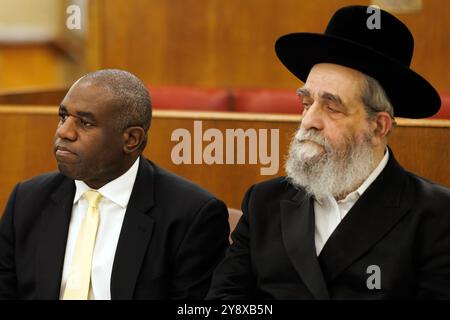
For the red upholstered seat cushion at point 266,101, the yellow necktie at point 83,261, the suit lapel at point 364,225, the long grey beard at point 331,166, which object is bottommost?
the yellow necktie at point 83,261

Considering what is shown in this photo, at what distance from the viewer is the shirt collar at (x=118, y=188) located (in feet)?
9.79

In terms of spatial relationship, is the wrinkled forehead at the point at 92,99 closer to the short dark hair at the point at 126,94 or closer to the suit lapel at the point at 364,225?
the short dark hair at the point at 126,94

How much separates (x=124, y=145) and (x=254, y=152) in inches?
54.0

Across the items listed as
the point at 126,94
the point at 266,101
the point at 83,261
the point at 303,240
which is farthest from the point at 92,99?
the point at 266,101

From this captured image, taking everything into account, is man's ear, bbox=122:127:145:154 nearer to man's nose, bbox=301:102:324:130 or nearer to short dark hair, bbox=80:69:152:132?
short dark hair, bbox=80:69:152:132

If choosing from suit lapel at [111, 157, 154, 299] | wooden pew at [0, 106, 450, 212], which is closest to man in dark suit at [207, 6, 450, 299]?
suit lapel at [111, 157, 154, 299]

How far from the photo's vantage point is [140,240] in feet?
9.54

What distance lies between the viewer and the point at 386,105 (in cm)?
282

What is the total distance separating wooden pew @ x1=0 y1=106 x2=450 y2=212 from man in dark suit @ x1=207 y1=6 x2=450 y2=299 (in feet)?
3.11

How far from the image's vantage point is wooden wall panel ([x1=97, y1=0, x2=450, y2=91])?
590cm

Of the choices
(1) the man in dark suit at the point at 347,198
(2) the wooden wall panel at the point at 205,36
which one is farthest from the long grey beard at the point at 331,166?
(2) the wooden wall panel at the point at 205,36

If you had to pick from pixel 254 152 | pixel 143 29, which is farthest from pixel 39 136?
pixel 143 29
